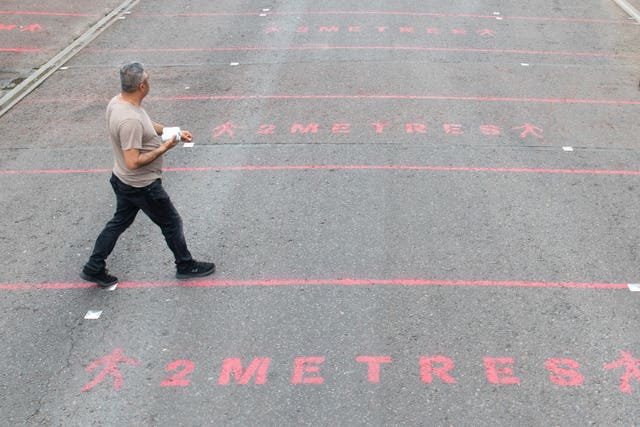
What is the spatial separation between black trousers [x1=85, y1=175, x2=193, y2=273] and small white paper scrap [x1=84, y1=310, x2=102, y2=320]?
1.32 ft

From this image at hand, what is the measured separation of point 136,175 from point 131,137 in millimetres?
390

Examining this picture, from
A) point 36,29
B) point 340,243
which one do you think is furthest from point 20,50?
point 340,243

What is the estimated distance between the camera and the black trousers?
19.4ft

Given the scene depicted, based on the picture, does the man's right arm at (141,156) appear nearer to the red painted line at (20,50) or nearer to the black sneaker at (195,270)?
the black sneaker at (195,270)

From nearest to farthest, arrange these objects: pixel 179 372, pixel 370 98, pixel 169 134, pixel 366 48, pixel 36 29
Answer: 1. pixel 179 372
2. pixel 169 134
3. pixel 370 98
4. pixel 366 48
5. pixel 36 29

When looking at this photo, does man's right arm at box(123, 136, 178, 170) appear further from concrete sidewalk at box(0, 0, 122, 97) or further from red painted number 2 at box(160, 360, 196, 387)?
concrete sidewalk at box(0, 0, 122, 97)

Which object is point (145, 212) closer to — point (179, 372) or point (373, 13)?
point (179, 372)

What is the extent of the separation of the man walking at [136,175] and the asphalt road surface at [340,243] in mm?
223

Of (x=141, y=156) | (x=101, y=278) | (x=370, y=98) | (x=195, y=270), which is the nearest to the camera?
(x=141, y=156)

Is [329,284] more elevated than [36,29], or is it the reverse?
[36,29]

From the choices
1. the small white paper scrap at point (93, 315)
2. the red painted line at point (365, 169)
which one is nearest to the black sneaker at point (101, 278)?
the small white paper scrap at point (93, 315)

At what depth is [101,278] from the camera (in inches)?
249

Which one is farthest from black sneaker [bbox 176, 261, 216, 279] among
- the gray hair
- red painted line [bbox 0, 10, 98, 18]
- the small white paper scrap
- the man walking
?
red painted line [bbox 0, 10, 98, 18]

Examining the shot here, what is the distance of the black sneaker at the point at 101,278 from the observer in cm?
628
